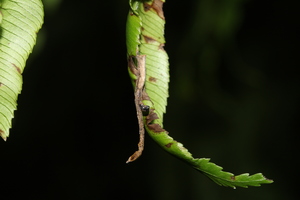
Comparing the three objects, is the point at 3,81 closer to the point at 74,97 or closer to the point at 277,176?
the point at 74,97

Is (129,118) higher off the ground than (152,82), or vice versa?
(152,82)

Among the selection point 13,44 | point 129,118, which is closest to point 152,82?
point 13,44

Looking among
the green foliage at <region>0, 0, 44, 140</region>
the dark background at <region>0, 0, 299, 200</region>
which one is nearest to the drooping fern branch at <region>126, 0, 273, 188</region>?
Answer: the green foliage at <region>0, 0, 44, 140</region>

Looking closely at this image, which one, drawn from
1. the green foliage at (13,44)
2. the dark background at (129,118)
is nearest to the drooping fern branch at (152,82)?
the green foliage at (13,44)

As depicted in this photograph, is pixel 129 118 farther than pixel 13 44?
Yes

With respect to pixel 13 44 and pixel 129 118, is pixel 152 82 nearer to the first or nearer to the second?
pixel 13 44
